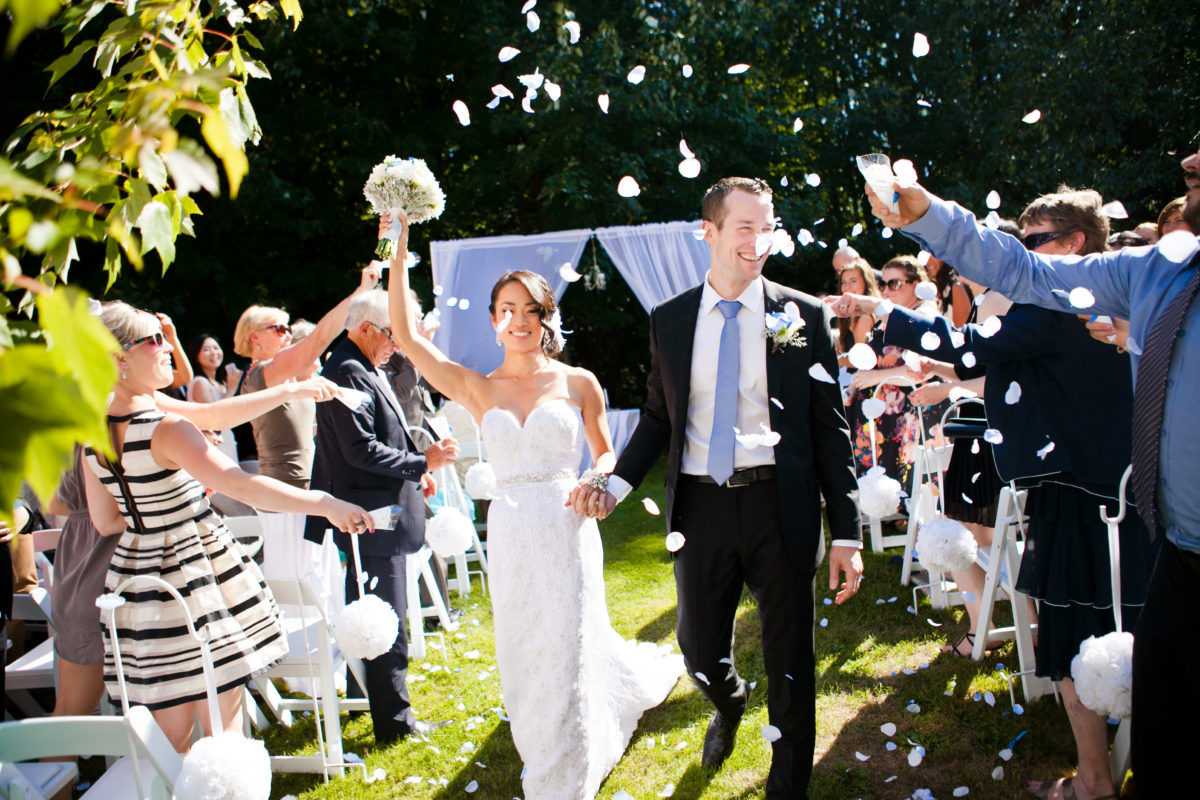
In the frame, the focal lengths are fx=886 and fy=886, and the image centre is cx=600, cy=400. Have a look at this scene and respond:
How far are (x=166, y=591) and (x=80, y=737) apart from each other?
88 centimetres

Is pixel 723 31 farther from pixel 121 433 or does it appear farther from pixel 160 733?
pixel 160 733

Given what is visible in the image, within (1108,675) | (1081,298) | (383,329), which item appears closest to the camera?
(1081,298)

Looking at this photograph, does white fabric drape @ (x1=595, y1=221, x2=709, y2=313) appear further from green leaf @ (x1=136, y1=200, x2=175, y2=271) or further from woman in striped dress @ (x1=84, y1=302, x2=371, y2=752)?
green leaf @ (x1=136, y1=200, x2=175, y2=271)

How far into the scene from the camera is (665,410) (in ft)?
11.5

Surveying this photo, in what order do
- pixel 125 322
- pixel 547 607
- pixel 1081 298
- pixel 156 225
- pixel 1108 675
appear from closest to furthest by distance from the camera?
1. pixel 156 225
2. pixel 1081 298
3. pixel 1108 675
4. pixel 125 322
5. pixel 547 607

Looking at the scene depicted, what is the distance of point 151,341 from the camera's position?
3.02 meters

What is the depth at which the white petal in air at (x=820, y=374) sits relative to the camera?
3105 millimetres

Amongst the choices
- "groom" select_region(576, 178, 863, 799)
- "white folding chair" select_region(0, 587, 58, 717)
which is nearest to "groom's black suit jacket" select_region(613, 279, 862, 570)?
"groom" select_region(576, 178, 863, 799)

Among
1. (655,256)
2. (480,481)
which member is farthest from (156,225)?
(655,256)

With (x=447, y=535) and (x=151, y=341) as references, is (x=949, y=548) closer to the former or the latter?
(x=447, y=535)

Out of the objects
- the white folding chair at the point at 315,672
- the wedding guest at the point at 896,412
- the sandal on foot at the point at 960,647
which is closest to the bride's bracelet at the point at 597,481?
the white folding chair at the point at 315,672

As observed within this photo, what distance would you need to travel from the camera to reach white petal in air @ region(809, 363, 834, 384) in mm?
3105

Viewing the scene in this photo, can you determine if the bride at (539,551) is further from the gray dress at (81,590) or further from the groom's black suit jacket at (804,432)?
the gray dress at (81,590)

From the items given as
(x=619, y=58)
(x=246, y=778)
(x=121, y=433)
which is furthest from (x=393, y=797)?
(x=619, y=58)
